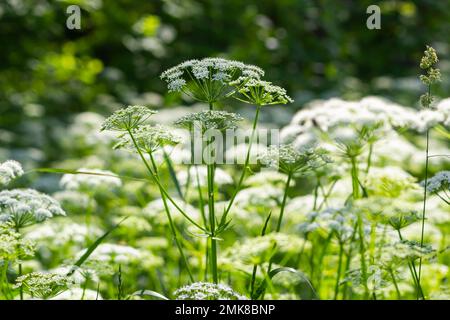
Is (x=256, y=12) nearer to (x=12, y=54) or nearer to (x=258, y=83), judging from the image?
(x=12, y=54)

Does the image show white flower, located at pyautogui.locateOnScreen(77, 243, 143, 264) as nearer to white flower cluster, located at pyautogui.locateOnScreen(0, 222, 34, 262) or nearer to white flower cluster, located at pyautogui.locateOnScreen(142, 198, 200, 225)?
white flower cluster, located at pyautogui.locateOnScreen(142, 198, 200, 225)

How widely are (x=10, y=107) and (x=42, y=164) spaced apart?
1260 millimetres

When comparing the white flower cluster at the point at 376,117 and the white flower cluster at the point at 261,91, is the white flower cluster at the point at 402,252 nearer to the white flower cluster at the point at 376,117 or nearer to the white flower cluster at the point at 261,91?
the white flower cluster at the point at 376,117

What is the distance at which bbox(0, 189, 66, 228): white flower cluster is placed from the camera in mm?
2713

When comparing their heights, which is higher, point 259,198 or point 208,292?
point 259,198

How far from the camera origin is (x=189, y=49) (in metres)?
8.88

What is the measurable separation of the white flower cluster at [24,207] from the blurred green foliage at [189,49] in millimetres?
5241

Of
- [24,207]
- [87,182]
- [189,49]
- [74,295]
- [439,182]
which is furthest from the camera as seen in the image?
[189,49]

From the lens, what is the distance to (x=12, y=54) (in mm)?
8219

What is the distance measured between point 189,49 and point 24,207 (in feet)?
21.0

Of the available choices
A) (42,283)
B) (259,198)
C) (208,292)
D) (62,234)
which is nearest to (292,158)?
(208,292)

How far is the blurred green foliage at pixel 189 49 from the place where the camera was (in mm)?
8391

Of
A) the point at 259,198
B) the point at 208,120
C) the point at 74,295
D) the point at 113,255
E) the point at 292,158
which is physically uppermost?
the point at 208,120

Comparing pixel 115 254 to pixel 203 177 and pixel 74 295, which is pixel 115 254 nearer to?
pixel 74 295
